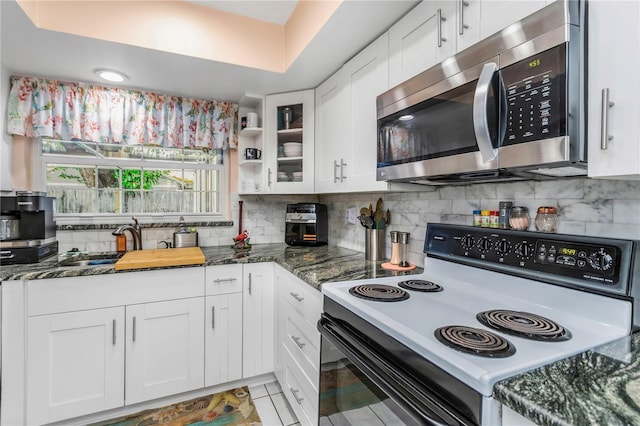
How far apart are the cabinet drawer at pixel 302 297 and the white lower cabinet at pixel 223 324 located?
0.33 m

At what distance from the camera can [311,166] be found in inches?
94.3

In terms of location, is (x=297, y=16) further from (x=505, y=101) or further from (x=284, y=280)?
(x=284, y=280)

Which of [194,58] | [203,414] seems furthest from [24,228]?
[203,414]

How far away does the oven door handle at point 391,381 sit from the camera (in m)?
0.74

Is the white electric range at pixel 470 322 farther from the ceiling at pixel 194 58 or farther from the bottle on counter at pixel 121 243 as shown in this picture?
the bottle on counter at pixel 121 243

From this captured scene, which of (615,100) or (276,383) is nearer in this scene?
(615,100)

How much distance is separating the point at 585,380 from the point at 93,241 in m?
2.73

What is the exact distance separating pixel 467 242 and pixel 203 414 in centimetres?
175

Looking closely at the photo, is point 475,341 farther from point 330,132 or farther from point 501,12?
point 330,132

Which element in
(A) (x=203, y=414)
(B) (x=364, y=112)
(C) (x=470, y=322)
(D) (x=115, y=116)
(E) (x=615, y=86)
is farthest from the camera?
(D) (x=115, y=116)

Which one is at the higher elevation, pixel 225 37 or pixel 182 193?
pixel 225 37

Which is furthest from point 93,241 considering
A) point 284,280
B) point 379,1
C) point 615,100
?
point 615,100

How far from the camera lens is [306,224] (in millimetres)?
2582

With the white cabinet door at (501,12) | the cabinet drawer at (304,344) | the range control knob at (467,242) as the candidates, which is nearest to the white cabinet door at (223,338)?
the cabinet drawer at (304,344)
